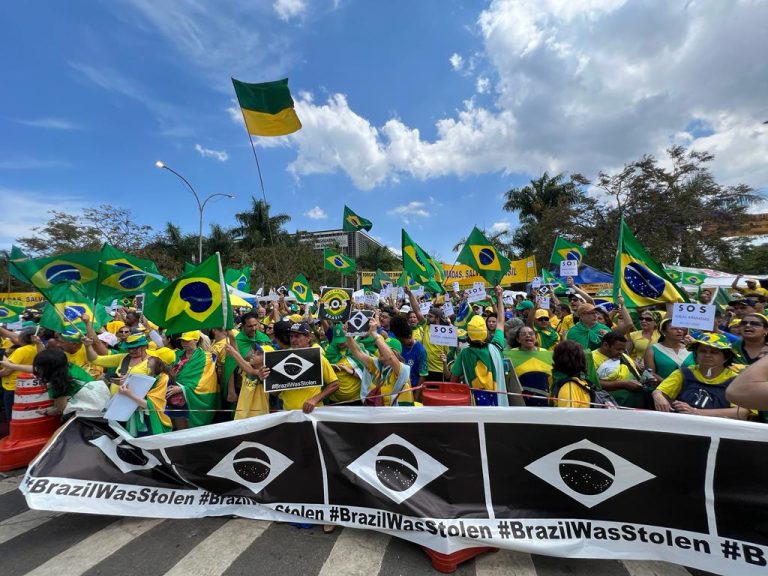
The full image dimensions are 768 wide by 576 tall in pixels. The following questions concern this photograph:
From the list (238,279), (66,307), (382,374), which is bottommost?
(382,374)

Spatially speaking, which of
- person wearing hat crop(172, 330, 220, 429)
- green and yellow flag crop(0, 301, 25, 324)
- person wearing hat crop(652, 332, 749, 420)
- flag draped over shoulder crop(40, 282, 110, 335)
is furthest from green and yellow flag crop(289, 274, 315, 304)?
person wearing hat crop(652, 332, 749, 420)

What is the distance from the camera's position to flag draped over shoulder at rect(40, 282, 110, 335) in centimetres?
534

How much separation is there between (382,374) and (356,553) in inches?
60.0

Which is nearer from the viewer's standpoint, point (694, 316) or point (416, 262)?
point (694, 316)

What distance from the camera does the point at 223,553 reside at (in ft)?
9.71

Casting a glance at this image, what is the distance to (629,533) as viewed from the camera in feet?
8.48

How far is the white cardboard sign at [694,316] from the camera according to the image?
3.80 metres

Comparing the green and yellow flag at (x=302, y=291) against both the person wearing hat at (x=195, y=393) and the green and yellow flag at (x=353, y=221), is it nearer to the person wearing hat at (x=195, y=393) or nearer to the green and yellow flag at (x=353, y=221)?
the green and yellow flag at (x=353, y=221)

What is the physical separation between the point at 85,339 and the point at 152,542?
3.35m

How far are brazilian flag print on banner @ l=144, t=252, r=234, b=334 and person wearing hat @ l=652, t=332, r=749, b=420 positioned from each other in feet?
14.1

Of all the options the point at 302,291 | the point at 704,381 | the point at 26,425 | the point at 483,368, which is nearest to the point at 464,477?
the point at 483,368

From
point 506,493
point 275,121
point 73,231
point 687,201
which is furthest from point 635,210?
point 73,231

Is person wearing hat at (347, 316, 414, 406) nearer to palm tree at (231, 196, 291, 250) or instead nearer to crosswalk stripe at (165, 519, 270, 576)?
crosswalk stripe at (165, 519, 270, 576)

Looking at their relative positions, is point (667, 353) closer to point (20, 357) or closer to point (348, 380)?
point (348, 380)
